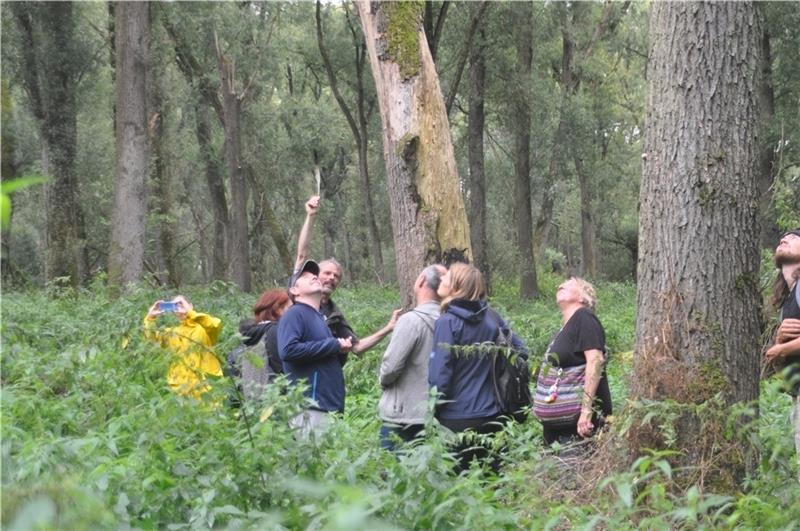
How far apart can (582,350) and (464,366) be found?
0.81 metres

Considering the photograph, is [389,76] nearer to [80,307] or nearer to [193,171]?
[80,307]

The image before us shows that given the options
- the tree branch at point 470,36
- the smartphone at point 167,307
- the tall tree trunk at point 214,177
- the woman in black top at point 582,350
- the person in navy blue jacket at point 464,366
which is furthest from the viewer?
the tall tree trunk at point 214,177

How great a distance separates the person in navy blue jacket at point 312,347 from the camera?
652 centimetres

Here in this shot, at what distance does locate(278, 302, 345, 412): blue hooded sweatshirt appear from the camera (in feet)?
21.4

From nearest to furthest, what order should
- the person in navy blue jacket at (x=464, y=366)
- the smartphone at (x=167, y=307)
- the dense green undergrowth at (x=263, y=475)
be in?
the dense green undergrowth at (x=263, y=475), the person in navy blue jacket at (x=464, y=366), the smartphone at (x=167, y=307)

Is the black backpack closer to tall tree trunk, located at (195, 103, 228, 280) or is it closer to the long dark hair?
the long dark hair

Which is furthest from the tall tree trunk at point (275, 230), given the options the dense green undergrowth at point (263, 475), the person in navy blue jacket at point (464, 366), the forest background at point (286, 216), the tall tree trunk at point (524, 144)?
the dense green undergrowth at point (263, 475)

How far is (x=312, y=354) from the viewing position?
6.52 meters

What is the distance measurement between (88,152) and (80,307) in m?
26.5

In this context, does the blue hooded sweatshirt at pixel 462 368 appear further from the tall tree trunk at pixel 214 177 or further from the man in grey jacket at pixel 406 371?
the tall tree trunk at pixel 214 177

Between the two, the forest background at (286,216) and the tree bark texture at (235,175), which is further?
the tree bark texture at (235,175)

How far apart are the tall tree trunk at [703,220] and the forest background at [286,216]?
0.29 meters

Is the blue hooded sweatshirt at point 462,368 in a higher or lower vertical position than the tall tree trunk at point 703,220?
lower

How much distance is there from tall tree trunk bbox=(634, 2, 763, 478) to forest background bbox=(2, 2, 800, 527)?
29 cm
